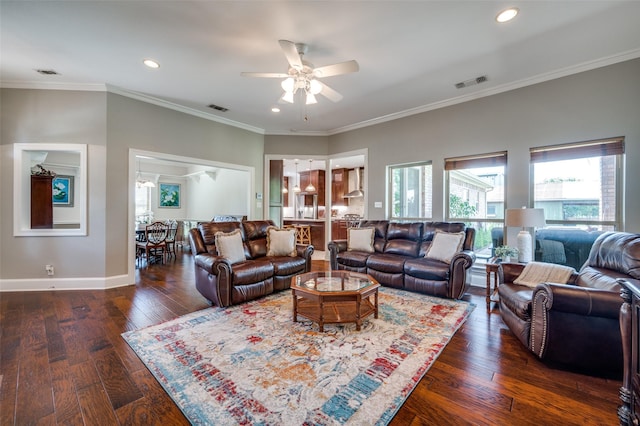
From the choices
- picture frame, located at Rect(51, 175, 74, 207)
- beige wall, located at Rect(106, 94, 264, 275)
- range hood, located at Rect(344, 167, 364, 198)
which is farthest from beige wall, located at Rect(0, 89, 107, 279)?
range hood, located at Rect(344, 167, 364, 198)

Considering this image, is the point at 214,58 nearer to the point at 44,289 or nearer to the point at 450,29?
the point at 450,29

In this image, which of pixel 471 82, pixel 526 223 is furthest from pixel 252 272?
pixel 471 82

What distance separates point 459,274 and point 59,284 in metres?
5.80

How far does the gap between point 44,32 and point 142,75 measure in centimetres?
101

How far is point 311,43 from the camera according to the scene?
2914mm

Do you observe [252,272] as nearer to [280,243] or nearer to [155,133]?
[280,243]

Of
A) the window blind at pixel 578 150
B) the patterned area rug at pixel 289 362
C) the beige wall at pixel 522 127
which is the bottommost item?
the patterned area rug at pixel 289 362

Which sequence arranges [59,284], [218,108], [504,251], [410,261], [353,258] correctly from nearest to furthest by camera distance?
1. [504,251]
2. [410,261]
3. [59,284]
4. [353,258]
5. [218,108]

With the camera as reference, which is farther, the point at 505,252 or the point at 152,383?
the point at 505,252

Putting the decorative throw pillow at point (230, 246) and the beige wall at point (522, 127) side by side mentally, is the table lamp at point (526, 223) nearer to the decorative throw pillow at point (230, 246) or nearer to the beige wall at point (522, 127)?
the beige wall at point (522, 127)

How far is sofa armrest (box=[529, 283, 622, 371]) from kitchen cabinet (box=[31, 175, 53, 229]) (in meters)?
6.55

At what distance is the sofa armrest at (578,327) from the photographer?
1.83 metres

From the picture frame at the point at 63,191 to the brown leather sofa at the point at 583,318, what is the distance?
823 cm

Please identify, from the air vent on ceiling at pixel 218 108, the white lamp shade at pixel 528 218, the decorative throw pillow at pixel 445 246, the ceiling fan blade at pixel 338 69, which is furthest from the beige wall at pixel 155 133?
the ceiling fan blade at pixel 338 69
